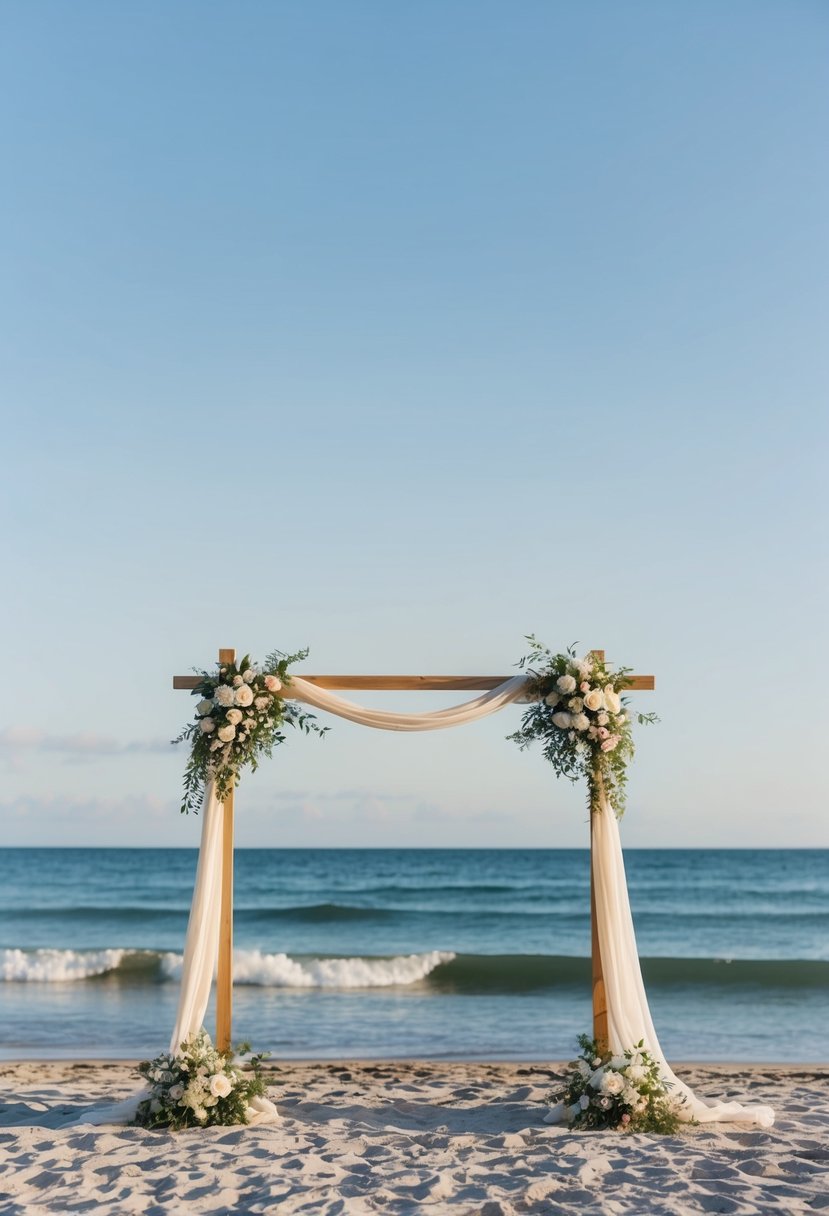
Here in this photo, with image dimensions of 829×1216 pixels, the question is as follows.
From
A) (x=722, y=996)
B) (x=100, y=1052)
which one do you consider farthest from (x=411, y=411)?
(x=722, y=996)

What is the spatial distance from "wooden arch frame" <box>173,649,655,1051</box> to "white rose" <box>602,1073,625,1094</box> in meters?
0.26

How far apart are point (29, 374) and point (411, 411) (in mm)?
3696

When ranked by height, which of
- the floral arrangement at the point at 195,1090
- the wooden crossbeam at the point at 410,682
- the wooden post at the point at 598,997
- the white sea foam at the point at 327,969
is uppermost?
the wooden crossbeam at the point at 410,682

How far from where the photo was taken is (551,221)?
33.9ft

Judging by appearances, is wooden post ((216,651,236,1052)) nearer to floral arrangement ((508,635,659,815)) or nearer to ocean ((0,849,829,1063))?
floral arrangement ((508,635,659,815))

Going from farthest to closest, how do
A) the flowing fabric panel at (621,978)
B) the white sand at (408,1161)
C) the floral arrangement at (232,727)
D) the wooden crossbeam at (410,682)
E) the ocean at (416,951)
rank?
1. the ocean at (416,951)
2. the wooden crossbeam at (410,682)
3. the floral arrangement at (232,727)
4. the flowing fabric panel at (621,978)
5. the white sand at (408,1161)

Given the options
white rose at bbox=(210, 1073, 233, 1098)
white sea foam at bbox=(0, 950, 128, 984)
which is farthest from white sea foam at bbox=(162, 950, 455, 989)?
white rose at bbox=(210, 1073, 233, 1098)

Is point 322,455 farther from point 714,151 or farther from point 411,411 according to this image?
point 714,151

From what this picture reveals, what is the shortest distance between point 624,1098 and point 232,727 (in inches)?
111

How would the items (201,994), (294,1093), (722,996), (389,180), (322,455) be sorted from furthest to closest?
(722,996) → (322,455) → (389,180) → (294,1093) → (201,994)

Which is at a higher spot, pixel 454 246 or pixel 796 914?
pixel 454 246

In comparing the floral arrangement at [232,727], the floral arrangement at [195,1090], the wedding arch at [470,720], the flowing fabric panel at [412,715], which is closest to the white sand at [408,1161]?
the floral arrangement at [195,1090]

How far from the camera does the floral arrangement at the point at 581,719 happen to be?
6.11m

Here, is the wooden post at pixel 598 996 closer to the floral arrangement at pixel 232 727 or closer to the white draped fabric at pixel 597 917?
the white draped fabric at pixel 597 917
